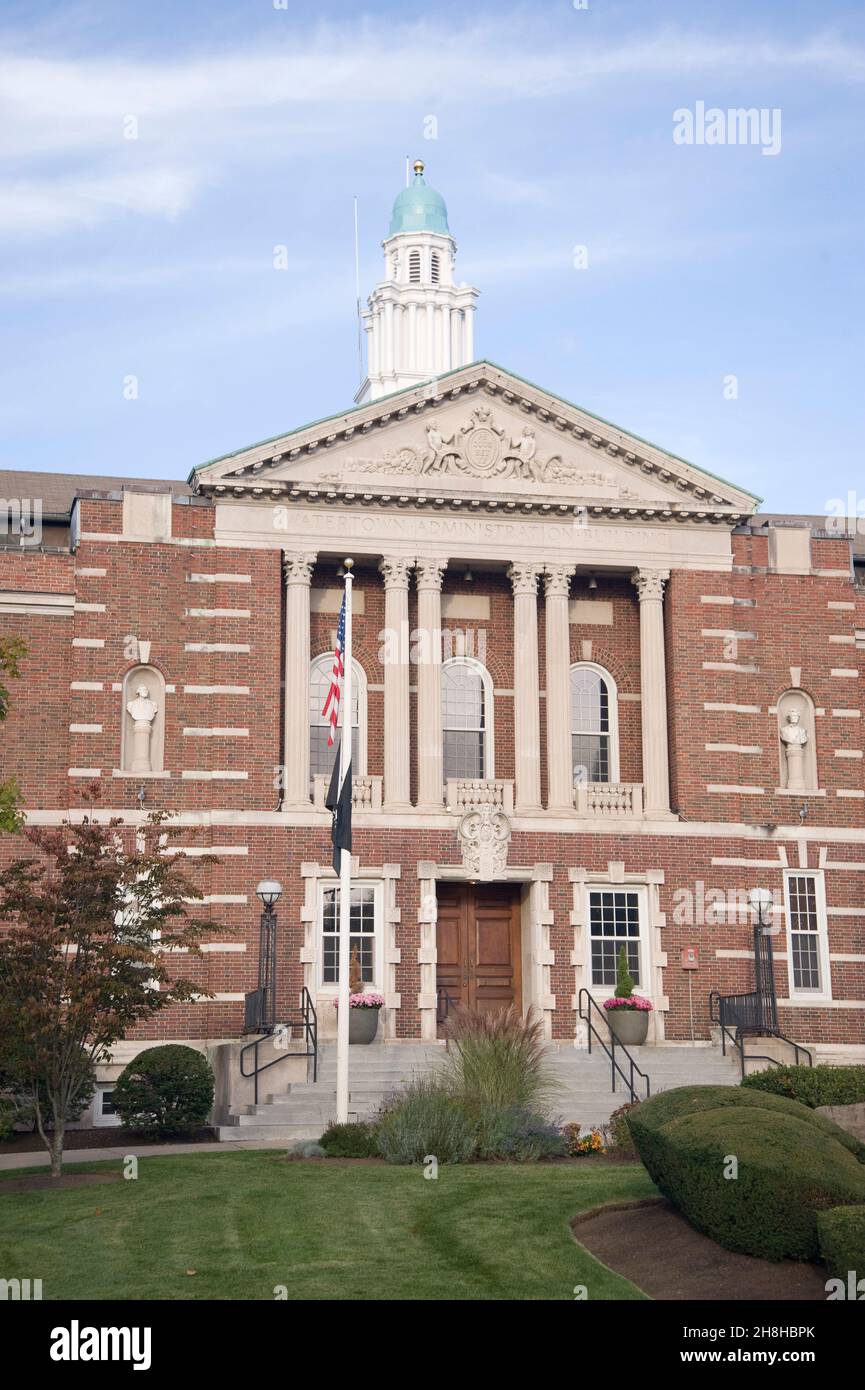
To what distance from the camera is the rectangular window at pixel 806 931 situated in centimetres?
3544

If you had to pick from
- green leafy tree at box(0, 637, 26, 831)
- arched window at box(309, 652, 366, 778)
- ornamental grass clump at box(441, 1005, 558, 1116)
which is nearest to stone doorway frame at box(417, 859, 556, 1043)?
arched window at box(309, 652, 366, 778)

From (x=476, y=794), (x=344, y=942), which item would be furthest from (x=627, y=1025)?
(x=344, y=942)

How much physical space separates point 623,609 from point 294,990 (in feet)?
35.5

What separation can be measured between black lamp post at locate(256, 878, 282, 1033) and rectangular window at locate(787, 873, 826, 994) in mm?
10580

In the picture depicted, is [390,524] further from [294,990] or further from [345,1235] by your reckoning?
[345,1235]

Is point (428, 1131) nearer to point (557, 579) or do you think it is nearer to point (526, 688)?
point (526, 688)

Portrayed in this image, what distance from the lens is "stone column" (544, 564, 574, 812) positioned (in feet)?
115

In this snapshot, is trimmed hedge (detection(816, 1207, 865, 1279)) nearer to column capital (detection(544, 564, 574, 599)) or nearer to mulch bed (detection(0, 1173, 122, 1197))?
mulch bed (detection(0, 1173, 122, 1197))

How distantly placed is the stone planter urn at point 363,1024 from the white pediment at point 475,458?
33.2ft

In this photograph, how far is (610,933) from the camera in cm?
3478

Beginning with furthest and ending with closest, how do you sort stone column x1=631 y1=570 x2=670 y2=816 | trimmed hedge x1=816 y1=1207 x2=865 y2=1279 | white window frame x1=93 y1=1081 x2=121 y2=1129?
stone column x1=631 y1=570 x2=670 y2=816, white window frame x1=93 y1=1081 x2=121 y2=1129, trimmed hedge x1=816 y1=1207 x2=865 y2=1279

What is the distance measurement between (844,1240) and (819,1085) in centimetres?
1083
